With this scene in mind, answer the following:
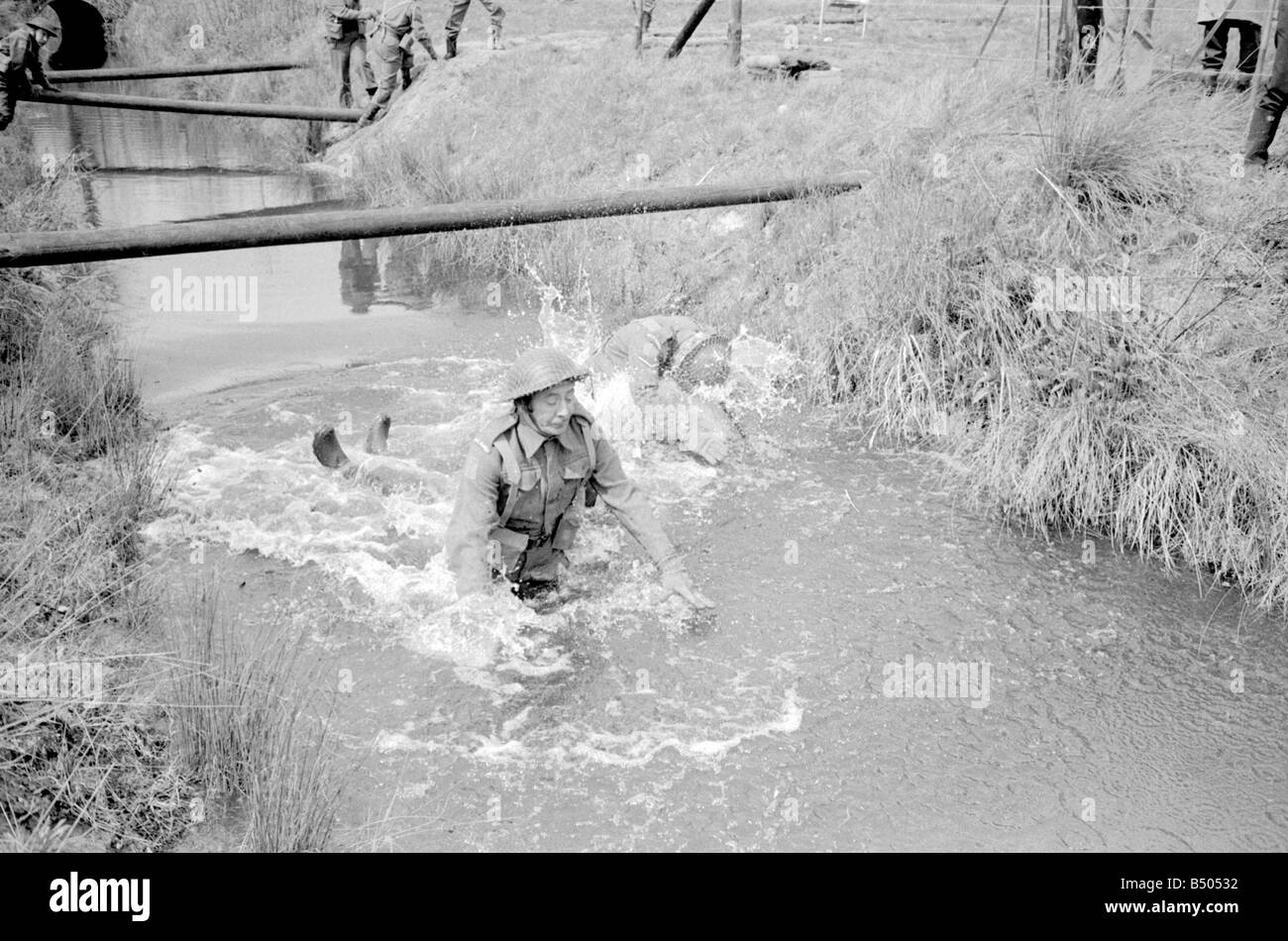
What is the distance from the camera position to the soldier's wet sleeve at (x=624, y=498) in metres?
5.27

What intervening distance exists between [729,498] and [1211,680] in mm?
2828

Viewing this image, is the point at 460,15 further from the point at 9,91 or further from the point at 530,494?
the point at 530,494

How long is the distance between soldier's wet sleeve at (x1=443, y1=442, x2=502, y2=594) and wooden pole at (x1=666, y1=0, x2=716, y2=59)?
831 cm

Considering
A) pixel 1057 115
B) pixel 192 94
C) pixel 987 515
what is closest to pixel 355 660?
pixel 987 515

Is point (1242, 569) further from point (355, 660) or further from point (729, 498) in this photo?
point (355, 660)

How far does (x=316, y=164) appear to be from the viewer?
1608 centimetres

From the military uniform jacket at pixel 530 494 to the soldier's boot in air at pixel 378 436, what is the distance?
1680 millimetres

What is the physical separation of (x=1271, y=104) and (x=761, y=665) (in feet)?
19.1

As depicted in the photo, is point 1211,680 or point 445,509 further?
point 445,509

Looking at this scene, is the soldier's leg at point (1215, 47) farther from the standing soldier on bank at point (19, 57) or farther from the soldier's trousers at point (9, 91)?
the soldier's trousers at point (9, 91)

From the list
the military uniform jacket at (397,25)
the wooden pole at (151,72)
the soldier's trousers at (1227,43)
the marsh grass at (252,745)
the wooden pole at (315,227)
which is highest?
the military uniform jacket at (397,25)

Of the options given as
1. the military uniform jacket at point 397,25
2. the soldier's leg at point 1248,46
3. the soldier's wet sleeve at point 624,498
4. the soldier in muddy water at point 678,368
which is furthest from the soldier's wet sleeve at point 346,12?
the soldier's wet sleeve at point 624,498
